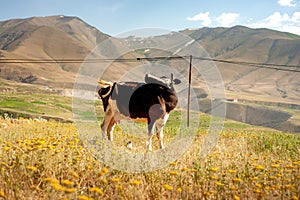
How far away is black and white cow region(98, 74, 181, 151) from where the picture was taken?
9516 mm

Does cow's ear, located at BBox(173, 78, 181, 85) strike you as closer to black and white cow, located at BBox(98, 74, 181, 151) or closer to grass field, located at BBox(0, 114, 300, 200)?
black and white cow, located at BBox(98, 74, 181, 151)

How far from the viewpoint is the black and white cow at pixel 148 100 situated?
952cm

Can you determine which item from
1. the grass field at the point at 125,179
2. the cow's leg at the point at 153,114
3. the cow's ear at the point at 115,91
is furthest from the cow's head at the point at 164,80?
the grass field at the point at 125,179

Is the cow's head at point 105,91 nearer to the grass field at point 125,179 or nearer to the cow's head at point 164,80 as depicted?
the cow's head at point 164,80

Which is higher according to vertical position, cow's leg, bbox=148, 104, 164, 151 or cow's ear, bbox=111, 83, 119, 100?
cow's ear, bbox=111, 83, 119, 100

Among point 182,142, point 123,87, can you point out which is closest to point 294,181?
point 182,142

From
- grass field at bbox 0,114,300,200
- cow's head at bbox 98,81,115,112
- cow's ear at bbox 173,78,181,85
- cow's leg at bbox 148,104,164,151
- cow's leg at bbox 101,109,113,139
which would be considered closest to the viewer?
grass field at bbox 0,114,300,200

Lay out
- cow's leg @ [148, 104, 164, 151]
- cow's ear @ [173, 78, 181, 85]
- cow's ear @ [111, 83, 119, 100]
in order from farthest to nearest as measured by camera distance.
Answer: cow's ear @ [111, 83, 119, 100] → cow's ear @ [173, 78, 181, 85] → cow's leg @ [148, 104, 164, 151]

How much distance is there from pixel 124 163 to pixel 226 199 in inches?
86.7

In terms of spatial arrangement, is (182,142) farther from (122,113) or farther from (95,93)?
(95,93)

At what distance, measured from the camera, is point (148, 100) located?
9562 mm

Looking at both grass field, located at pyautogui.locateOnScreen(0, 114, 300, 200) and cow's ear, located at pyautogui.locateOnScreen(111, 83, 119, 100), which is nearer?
grass field, located at pyautogui.locateOnScreen(0, 114, 300, 200)

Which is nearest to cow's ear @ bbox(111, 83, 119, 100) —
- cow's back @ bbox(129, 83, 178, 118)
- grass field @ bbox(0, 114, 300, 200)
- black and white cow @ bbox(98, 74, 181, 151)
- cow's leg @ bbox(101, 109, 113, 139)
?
black and white cow @ bbox(98, 74, 181, 151)

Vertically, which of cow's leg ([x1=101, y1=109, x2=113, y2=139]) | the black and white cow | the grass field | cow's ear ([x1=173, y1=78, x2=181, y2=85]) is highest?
cow's ear ([x1=173, y1=78, x2=181, y2=85])
